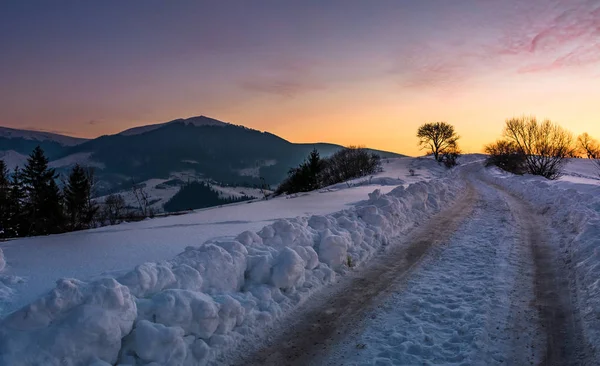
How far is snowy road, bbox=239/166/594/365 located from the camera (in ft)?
15.0

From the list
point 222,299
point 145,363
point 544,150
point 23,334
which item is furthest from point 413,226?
point 544,150

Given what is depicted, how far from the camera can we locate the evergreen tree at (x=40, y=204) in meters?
35.2

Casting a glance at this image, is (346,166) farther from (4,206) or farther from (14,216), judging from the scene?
(4,206)

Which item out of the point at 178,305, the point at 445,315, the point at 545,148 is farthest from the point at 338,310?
the point at 545,148

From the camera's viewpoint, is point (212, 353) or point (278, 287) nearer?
point (212, 353)

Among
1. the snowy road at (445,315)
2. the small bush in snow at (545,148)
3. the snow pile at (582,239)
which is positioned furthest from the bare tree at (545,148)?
the snowy road at (445,315)

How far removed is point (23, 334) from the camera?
409 cm

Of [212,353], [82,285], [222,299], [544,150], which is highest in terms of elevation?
[544,150]

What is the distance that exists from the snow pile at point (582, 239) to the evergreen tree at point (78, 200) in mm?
41810

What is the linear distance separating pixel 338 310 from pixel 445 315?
5.53 feet

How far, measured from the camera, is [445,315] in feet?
18.1

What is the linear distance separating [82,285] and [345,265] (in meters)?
5.16

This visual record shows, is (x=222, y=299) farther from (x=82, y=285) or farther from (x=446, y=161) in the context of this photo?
(x=446, y=161)

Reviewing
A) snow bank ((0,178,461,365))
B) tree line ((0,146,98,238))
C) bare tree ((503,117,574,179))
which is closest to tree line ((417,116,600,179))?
bare tree ((503,117,574,179))
